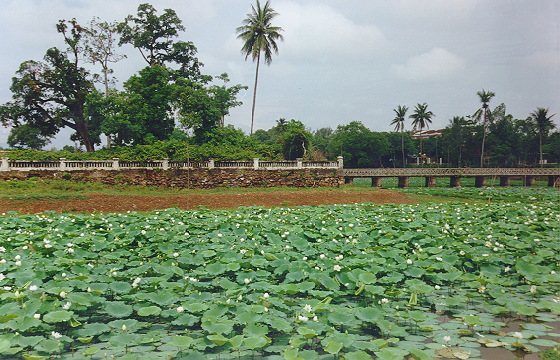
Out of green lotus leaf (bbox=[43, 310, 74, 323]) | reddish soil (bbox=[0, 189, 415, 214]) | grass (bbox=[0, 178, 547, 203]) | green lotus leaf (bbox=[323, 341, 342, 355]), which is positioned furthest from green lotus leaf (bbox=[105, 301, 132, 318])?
grass (bbox=[0, 178, 547, 203])

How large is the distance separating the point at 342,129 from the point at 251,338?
44.8m

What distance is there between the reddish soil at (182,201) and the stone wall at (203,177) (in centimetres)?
326

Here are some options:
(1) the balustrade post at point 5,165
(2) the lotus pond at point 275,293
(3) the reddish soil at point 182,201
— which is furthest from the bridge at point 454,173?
(1) the balustrade post at point 5,165

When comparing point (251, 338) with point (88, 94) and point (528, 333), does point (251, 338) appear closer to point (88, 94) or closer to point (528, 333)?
point (528, 333)

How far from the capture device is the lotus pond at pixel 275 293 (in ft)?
9.05

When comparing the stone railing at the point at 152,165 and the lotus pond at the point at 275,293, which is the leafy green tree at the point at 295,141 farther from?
the lotus pond at the point at 275,293

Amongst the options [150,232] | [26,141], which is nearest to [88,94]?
[26,141]

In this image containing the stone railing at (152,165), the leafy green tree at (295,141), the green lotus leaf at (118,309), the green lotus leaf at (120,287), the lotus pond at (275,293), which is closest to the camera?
the lotus pond at (275,293)

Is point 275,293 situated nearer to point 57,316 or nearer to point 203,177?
point 57,316

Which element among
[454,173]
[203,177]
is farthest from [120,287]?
[454,173]

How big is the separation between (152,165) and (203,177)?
3.00m

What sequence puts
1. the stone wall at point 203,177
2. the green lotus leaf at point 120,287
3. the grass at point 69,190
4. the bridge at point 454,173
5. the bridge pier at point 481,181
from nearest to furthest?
the green lotus leaf at point 120,287, the grass at point 69,190, the stone wall at point 203,177, the bridge at point 454,173, the bridge pier at point 481,181

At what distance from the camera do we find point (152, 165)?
18.9 meters

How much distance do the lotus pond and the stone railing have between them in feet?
40.5
